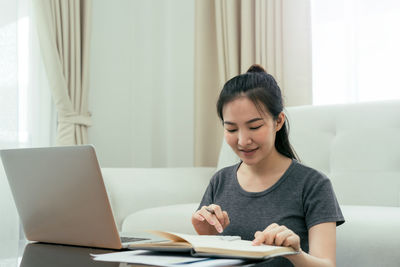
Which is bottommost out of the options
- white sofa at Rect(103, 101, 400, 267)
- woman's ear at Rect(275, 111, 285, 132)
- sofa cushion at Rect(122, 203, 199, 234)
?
sofa cushion at Rect(122, 203, 199, 234)

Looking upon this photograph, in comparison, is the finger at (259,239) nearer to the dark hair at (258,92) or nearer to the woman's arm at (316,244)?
the woman's arm at (316,244)

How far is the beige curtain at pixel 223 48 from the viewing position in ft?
Result: 9.08

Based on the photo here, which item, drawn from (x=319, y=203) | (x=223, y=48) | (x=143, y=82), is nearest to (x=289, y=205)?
(x=319, y=203)

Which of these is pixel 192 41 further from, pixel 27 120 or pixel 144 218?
pixel 144 218

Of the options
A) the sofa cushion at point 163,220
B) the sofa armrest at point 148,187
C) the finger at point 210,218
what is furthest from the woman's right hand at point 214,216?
the sofa armrest at point 148,187

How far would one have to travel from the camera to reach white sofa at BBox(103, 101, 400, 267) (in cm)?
192

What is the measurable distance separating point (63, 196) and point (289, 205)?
0.50 metres

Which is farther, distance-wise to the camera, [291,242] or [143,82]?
[143,82]

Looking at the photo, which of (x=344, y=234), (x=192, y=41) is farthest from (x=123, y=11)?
(x=344, y=234)

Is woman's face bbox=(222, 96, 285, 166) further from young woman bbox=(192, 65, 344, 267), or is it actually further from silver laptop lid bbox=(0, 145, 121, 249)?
silver laptop lid bbox=(0, 145, 121, 249)

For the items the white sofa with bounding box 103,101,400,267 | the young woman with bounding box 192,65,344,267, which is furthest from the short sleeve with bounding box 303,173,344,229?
the white sofa with bounding box 103,101,400,267

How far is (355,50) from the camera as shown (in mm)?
2580

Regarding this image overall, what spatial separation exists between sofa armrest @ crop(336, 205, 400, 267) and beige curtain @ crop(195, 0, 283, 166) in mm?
1299

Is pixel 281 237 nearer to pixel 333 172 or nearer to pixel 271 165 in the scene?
pixel 271 165
